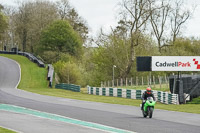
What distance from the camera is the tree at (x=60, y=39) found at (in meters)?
85.1

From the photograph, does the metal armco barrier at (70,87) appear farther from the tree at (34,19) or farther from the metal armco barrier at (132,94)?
the tree at (34,19)

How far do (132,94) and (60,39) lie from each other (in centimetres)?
4516

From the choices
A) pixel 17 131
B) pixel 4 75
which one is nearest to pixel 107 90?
pixel 4 75

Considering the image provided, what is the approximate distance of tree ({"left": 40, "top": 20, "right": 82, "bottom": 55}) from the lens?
8512 cm

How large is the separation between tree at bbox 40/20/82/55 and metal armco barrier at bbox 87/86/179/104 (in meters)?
35.2

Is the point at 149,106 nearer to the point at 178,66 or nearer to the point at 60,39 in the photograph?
the point at 178,66

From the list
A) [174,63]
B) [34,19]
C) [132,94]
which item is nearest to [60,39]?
[34,19]

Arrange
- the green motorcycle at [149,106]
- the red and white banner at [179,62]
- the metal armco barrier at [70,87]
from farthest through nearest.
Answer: the metal armco barrier at [70,87], the red and white banner at [179,62], the green motorcycle at [149,106]

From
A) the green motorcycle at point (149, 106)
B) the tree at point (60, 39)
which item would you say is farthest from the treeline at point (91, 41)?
the green motorcycle at point (149, 106)

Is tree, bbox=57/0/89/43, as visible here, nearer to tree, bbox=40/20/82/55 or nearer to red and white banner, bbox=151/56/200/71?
tree, bbox=40/20/82/55

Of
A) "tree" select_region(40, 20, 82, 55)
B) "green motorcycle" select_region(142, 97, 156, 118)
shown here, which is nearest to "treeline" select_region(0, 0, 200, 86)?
"tree" select_region(40, 20, 82, 55)

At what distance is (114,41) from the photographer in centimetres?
6969

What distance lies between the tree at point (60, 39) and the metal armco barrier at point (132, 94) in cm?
3515

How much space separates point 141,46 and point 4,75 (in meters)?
22.6
